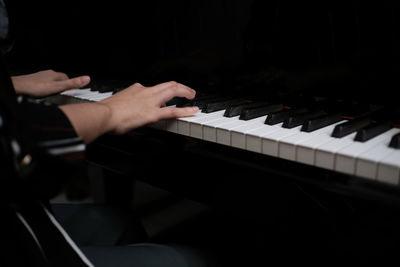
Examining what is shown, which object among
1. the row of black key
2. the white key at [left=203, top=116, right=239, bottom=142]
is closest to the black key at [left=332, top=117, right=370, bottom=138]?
the row of black key

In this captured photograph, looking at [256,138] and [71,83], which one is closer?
[256,138]

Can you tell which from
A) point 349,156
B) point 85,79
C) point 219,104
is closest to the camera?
point 349,156

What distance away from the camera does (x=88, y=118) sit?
2.38 ft

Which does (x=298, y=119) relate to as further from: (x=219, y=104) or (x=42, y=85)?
(x=42, y=85)

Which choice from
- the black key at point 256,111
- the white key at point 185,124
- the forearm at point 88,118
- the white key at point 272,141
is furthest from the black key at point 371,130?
the forearm at point 88,118

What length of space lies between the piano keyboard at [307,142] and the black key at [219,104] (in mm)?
24

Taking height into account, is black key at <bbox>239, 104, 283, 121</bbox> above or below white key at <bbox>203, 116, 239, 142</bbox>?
above

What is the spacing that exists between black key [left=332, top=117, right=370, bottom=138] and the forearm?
49 centimetres

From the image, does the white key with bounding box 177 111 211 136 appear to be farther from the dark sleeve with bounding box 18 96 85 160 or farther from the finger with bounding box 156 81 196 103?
the dark sleeve with bounding box 18 96 85 160

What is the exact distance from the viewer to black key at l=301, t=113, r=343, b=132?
818 millimetres

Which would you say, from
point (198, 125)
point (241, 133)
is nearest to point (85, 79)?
point (198, 125)

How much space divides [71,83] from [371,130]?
0.92 m

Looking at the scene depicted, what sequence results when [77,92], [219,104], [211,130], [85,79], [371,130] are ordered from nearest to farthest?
[371,130], [211,130], [219,104], [85,79], [77,92]

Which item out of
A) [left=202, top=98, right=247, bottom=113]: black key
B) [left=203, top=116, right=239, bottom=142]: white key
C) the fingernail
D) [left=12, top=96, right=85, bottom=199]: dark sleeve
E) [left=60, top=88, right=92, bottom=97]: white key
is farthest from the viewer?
[left=60, top=88, right=92, bottom=97]: white key
